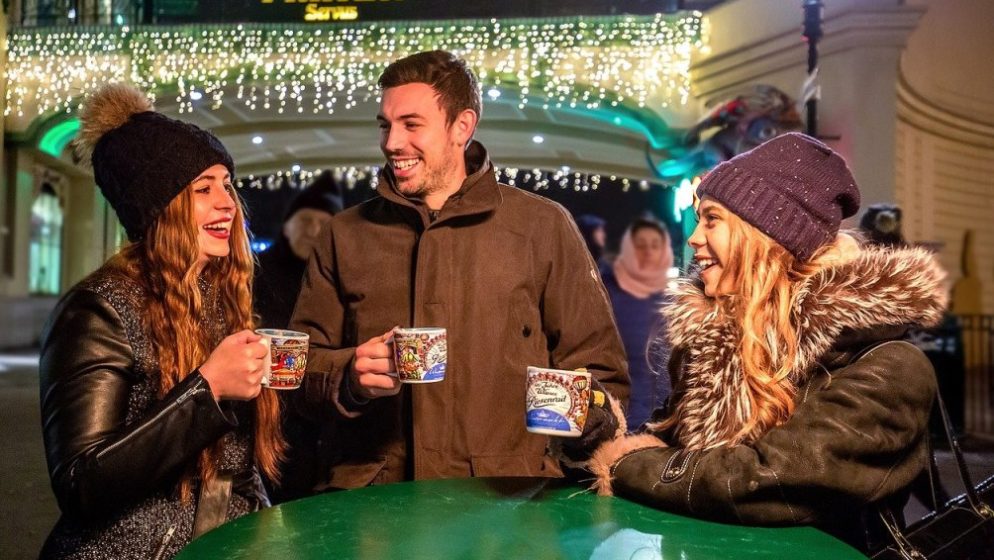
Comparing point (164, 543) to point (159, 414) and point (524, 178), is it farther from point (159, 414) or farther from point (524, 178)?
point (524, 178)

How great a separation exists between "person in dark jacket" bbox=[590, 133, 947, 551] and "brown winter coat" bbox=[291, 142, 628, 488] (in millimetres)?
484

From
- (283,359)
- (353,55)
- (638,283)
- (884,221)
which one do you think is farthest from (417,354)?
(353,55)

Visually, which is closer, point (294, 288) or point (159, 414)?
point (159, 414)

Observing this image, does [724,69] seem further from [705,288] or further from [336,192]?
[705,288]

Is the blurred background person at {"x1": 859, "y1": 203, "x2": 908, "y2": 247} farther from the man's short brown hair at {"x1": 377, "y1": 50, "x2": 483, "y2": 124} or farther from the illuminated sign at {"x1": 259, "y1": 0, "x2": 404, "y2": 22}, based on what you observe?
the illuminated sign at {"x1": 259, "y1": 0, "x2": 404, "y2": 22}

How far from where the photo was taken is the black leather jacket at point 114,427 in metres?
1.73

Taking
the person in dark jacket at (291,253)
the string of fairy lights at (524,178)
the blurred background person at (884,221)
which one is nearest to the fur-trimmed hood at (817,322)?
the person in dark jacket at (291,253)

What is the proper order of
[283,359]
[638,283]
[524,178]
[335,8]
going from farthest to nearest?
1. [524,178]
2. [335,8]
3. [638,283]
4. [283,359]

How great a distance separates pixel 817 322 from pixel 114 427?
1.51 m

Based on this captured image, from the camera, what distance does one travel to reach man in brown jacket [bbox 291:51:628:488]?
2373mm

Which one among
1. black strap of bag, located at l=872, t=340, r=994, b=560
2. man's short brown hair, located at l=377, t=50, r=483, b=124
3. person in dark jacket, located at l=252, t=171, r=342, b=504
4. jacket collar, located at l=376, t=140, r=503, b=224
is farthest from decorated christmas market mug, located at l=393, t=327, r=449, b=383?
person in dark jacket, located at l=252, t=171, r=342, b=504

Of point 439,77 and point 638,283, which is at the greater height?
point 439,77

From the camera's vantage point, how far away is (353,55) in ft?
33.0

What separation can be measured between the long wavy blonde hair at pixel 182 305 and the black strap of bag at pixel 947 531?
1478 mm
